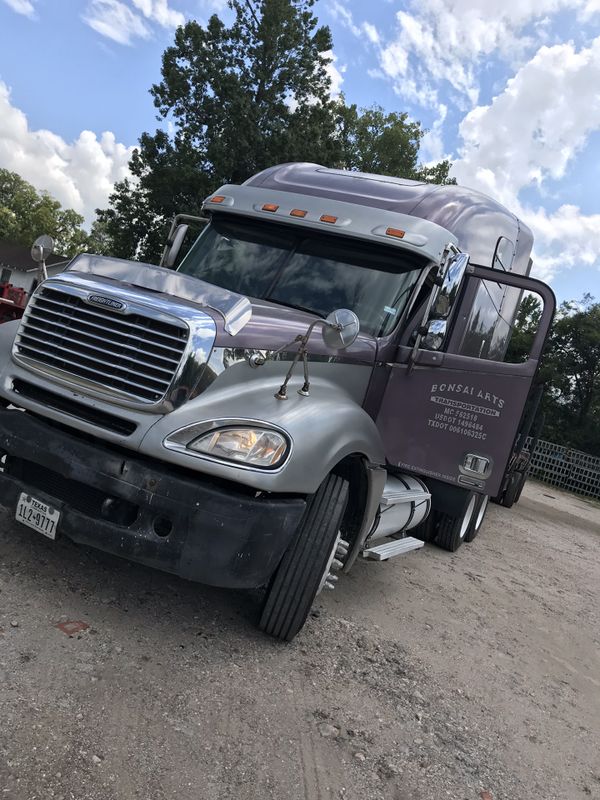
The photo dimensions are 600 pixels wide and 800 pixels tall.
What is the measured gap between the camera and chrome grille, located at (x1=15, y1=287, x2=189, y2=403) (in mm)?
3430

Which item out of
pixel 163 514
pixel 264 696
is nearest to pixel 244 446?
pixel 163 514

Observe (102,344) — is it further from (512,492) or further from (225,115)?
(225,115)

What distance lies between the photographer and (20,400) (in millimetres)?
3752

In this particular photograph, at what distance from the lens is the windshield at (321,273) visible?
4844mm

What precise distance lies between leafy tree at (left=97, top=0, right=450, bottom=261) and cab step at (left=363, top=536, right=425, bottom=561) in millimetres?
21005

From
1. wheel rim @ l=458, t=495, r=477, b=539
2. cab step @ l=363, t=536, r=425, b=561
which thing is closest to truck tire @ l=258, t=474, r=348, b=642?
cab step @ l=363, t=536, r=425, b=561

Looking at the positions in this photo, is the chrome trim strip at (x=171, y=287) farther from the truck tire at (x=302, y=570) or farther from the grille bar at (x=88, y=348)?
the truck tire at (x=302, y=570)

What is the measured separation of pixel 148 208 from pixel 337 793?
2621 cm

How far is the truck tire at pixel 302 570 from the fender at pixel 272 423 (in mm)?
296

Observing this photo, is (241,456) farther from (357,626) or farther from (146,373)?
(357,626)

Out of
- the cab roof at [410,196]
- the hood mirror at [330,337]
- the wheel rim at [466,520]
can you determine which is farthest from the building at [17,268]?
the hood mirror at [330,337]

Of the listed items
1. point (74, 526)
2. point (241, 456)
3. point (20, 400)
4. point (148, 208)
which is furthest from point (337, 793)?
point (148, 208)

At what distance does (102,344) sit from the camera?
3588 mm

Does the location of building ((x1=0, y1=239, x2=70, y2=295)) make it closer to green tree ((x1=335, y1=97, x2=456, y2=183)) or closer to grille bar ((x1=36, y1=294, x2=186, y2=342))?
green tree ((x1=335, y1=97, x2=456, y2=183))
